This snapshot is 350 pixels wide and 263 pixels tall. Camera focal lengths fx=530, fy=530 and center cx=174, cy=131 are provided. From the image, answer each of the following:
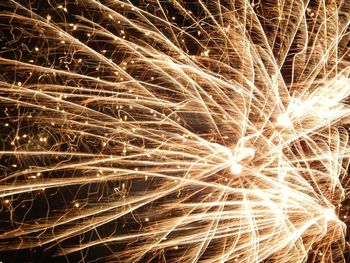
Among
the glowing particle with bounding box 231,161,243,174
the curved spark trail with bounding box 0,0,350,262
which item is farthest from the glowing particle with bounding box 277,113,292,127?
the glowing particle with bounding box 231,161,243,174

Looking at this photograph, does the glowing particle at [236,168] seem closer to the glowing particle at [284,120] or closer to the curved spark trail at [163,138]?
the curved spark trail at [163,138]

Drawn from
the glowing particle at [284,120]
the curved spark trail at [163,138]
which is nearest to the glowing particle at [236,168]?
the curved spark trail at [163,138]

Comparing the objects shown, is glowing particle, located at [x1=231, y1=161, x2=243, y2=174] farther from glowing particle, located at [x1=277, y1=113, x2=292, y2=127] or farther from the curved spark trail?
glowing particle, located at [x1=277, y1=113, x2=292, y2=127]

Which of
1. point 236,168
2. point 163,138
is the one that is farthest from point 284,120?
point 163,138

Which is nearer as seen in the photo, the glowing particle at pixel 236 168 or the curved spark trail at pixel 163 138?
the curved spark trail at pixel 163 138

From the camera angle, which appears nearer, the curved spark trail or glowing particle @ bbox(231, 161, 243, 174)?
the curved spark trail

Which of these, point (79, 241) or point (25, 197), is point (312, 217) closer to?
point (79, 241)

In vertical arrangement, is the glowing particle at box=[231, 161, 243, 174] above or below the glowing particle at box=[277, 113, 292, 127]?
below

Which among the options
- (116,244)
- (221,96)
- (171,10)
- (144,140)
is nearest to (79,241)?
(116,244)

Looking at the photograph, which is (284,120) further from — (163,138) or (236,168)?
(163,138)
